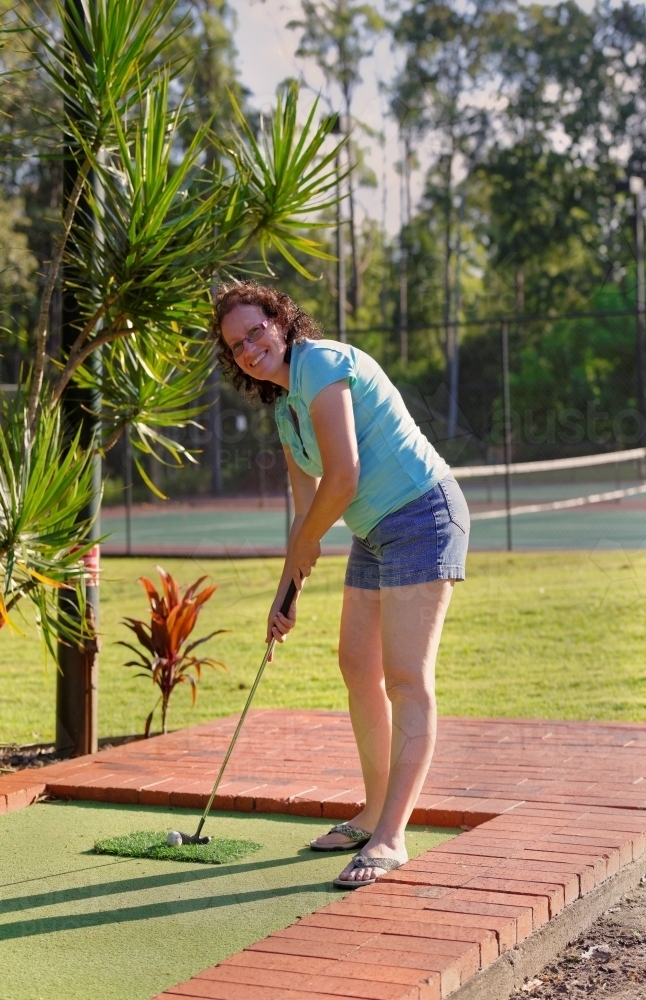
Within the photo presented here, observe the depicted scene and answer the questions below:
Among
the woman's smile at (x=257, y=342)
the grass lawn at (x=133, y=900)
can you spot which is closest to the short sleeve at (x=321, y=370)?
the woman's smile at (x=257, y=342)

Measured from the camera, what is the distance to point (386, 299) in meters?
37.1

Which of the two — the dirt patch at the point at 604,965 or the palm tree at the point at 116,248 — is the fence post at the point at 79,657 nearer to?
the palm tree at the point at 116,248

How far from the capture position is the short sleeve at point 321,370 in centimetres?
367

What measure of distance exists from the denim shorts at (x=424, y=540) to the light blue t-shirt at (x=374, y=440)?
0.03 meters

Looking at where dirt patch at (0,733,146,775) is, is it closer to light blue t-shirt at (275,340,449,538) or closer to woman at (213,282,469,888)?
woman at (213,282,469,888)

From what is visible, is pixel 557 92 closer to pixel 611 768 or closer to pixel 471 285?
pixel 471 285

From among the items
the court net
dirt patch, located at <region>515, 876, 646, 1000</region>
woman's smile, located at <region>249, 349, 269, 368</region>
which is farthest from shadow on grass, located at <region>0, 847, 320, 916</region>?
the court net

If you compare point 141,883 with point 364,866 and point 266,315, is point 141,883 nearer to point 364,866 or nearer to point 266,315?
point 364,866

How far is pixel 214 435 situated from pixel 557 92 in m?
14.0

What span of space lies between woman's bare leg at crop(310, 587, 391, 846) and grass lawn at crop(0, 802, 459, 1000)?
0.30m

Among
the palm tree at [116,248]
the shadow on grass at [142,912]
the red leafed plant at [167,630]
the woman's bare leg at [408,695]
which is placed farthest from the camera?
the red leafed plant at [167,630]

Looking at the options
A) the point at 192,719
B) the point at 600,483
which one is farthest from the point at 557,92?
the point at 192,719

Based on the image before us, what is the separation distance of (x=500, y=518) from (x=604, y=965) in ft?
58.9

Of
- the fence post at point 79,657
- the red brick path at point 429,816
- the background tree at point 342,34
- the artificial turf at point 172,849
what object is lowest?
the artificial turf at point 172,849
